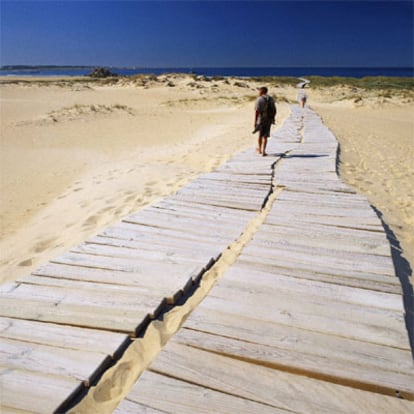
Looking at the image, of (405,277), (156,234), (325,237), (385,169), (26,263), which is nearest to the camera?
(405,277)

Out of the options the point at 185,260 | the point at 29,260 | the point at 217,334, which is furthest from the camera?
the point at 29,260

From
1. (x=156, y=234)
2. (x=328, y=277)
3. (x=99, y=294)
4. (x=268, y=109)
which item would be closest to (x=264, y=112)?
(x=268, y=109)

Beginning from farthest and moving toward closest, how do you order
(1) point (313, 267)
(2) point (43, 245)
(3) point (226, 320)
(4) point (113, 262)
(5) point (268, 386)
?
(2) point (43, 245) → (4) point (113, 262) → (1) point (313, 267) → (3) point (226, 320) → (5) point (268, 386)

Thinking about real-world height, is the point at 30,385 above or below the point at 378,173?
below

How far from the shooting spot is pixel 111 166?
340 inches

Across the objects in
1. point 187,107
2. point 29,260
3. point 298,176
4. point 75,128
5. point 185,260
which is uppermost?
point 187,107

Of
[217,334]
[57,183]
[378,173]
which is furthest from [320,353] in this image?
[57,183]

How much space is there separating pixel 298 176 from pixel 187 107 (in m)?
17.5

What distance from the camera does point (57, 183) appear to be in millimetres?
7676

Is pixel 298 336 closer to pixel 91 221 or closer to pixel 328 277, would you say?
pixel 328 277

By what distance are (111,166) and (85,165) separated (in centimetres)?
100

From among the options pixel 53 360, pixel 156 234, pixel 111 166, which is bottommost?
pixel 53 360

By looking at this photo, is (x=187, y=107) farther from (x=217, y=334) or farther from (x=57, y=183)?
(x=217, y=334)

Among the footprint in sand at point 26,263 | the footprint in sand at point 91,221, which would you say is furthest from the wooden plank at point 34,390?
the footprint in sand at point 91,221
